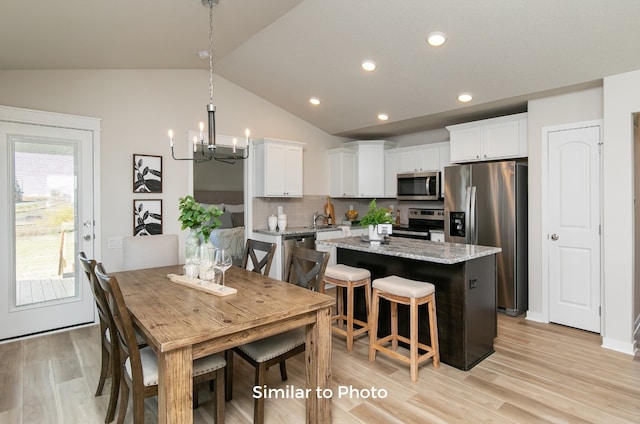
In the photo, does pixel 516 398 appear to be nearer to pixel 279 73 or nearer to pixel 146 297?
pixel 146 297

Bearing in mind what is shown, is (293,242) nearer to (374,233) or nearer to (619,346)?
(374,233)

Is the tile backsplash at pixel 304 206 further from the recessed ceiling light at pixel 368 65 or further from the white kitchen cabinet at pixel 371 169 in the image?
the recessed ceiling light at pixel 368 65

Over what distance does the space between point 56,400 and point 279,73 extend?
12.7 ft

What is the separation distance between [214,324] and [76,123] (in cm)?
324

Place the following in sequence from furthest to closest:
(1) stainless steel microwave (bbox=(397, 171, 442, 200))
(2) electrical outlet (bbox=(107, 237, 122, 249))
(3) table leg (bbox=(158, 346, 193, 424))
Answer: (1) stainless steel microwave (bbox=(397, 171, 442, 200))
(2) electrical outlet (bbox=(107, 237, 122, 249))
(3) table leg (bbox=(158, 346, 193, 424))

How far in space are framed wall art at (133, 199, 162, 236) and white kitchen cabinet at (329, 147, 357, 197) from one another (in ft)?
9.40

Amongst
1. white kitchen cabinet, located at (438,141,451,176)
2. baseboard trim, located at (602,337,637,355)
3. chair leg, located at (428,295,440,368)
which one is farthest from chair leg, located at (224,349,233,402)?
white kitchen cabinet, located at (438,141,451,176)

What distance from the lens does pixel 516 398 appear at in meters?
2.36

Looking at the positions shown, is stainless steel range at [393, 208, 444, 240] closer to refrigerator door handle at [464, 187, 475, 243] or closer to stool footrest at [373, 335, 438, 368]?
refrigerator door handle at [464, 187, 475, 243]

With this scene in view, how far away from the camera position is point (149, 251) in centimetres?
316

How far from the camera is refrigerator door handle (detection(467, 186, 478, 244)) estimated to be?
421cm

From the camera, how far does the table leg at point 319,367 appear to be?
1.98 m

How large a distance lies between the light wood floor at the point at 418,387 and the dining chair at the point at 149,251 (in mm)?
882

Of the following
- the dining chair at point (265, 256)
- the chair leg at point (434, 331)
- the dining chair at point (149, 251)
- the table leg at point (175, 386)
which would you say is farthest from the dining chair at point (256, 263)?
the chair leg at point (434, 331)
